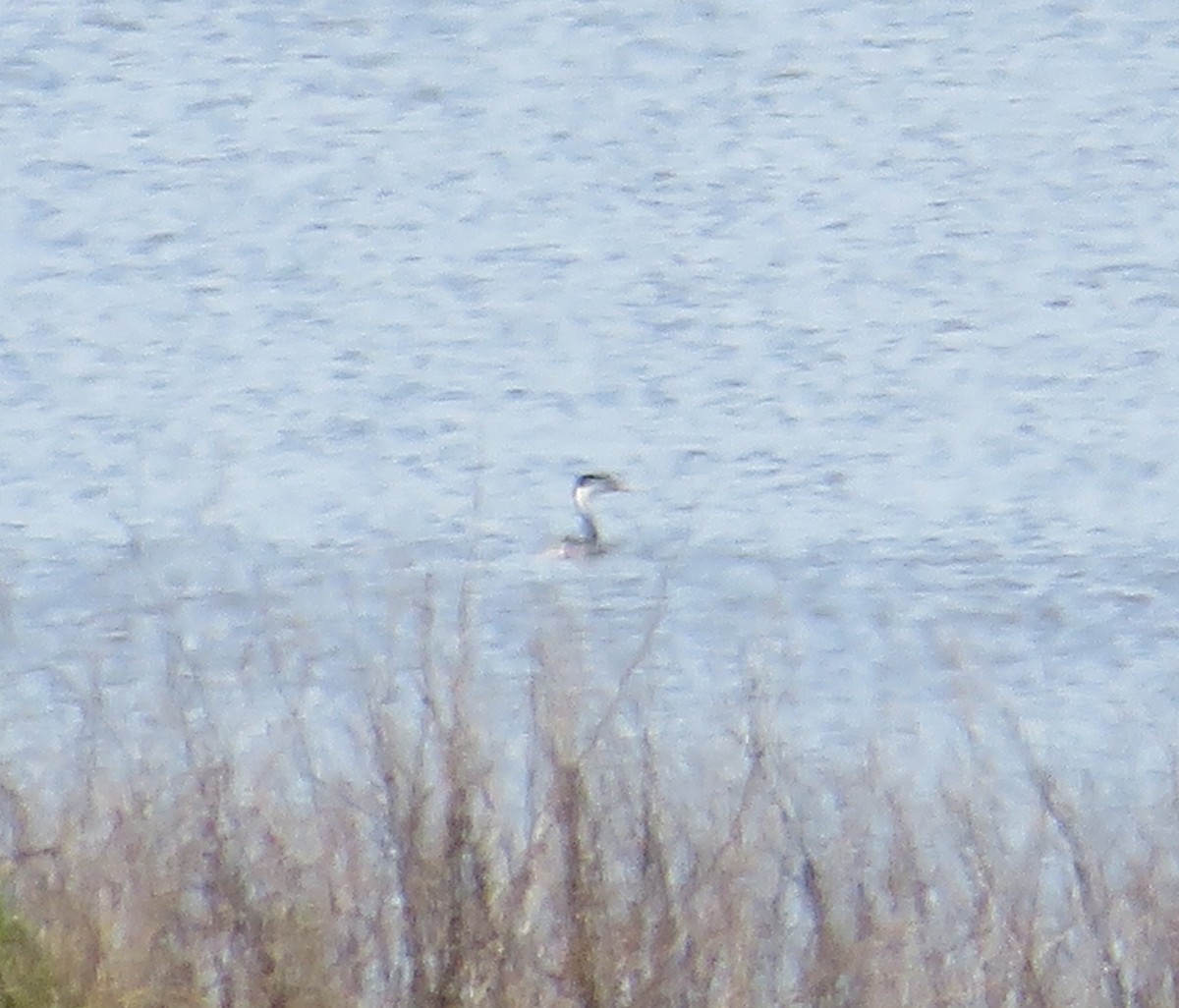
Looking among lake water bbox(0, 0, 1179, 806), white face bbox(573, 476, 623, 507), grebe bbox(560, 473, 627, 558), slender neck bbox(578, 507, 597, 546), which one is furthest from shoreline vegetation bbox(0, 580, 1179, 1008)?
white face bbox(573, 476, 623, 507)

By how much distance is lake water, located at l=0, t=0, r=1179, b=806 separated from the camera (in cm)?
1502

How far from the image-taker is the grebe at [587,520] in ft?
49.4

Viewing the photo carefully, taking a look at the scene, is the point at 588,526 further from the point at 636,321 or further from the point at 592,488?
the point at 636,321

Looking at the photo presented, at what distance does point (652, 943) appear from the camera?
6.03 meters

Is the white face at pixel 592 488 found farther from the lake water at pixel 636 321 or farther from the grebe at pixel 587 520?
the lake water at pixel 636 321

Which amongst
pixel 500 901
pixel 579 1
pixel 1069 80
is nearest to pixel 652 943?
pixel 500 901

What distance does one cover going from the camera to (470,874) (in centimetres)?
600

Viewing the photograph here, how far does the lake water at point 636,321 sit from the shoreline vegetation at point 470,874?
3825 mm

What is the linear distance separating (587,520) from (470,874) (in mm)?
9568

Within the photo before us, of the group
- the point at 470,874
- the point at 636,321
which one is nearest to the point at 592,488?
the point at 636,321

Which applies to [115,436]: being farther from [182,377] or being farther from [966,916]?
[966,916]

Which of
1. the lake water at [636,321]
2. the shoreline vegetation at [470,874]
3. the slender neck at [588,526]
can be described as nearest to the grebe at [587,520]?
the slender neck at [588,526]

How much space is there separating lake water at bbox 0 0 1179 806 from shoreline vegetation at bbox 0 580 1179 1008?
151 inches

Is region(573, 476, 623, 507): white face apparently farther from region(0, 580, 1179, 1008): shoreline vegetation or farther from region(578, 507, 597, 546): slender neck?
region(0, 580, 1179, 1008): shoreline vegetation
